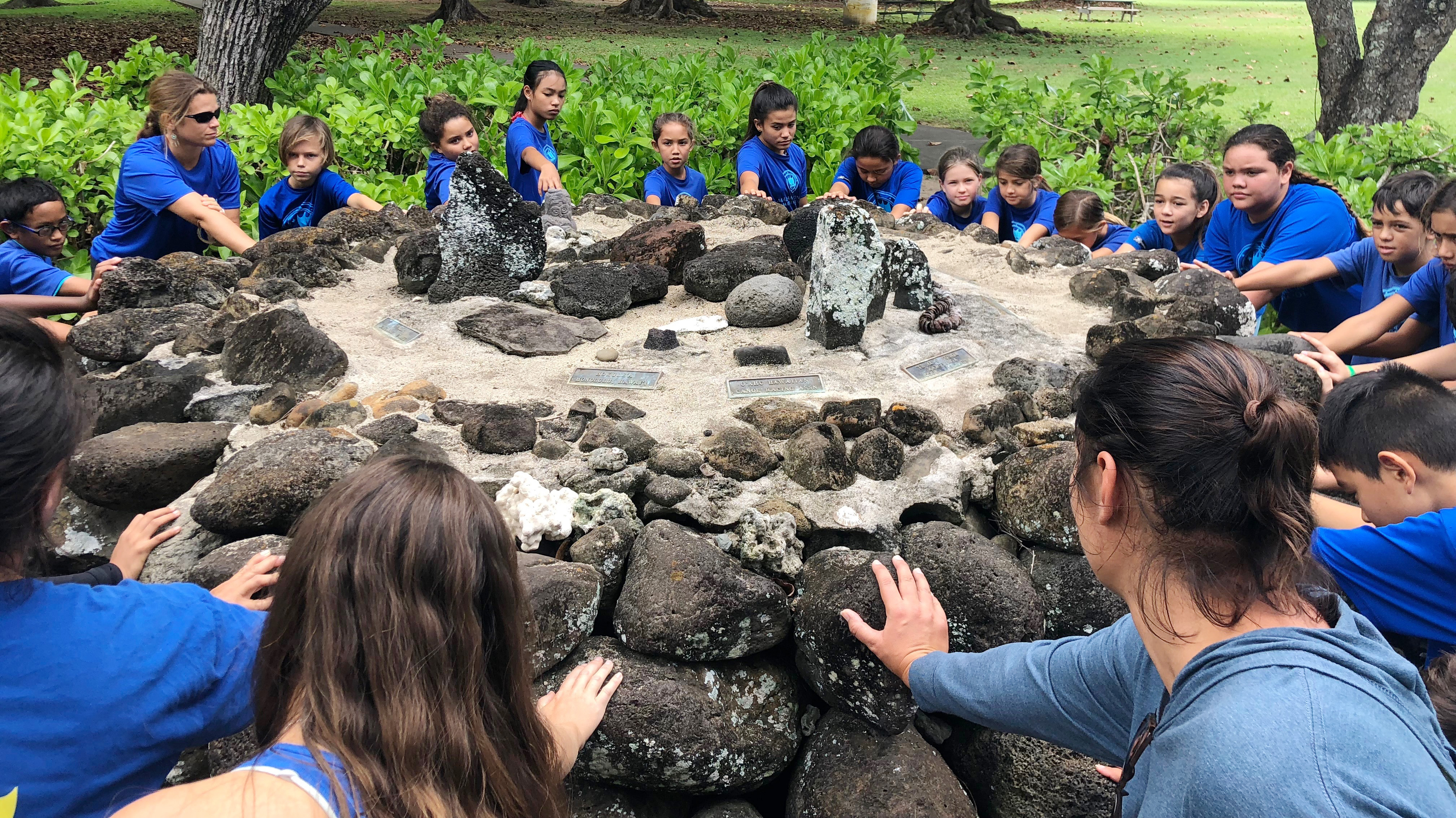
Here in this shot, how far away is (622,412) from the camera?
375cm

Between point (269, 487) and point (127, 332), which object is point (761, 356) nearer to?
point (269, 487)

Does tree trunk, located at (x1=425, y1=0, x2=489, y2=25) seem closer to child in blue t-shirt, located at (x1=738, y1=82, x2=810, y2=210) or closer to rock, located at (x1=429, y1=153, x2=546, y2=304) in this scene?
child in blue t-shirt, located at (x1=738, y1=82, x2=810, y2=210)

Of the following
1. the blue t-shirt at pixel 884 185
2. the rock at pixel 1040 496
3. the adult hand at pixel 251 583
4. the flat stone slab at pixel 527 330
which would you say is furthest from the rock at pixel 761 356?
the blue t-shirt at pixel 884 185

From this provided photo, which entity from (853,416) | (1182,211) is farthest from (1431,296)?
(853,416)

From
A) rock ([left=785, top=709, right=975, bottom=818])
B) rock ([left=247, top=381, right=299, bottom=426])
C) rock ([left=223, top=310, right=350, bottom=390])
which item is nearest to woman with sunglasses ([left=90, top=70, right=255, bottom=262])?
rock ([left=223, top=310, right=350, bottom=390])

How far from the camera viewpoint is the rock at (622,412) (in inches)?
147

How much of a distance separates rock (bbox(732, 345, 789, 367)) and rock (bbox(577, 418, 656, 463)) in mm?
826

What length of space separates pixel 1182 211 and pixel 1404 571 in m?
3.54

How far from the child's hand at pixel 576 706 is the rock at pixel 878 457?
1249mm

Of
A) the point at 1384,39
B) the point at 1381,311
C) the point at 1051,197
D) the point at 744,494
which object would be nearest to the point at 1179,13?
the point at 1384,39

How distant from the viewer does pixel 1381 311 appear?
420cm

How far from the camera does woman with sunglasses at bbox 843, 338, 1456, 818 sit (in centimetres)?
133

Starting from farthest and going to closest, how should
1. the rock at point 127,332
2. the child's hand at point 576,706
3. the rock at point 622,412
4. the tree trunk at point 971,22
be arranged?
the tree trunk at point 971,22 → the rock at point 127,332 → the rock at point 622,412 → the child's hand at point 576,706

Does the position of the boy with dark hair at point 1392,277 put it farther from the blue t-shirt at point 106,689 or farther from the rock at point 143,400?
the rock at point 143,400
